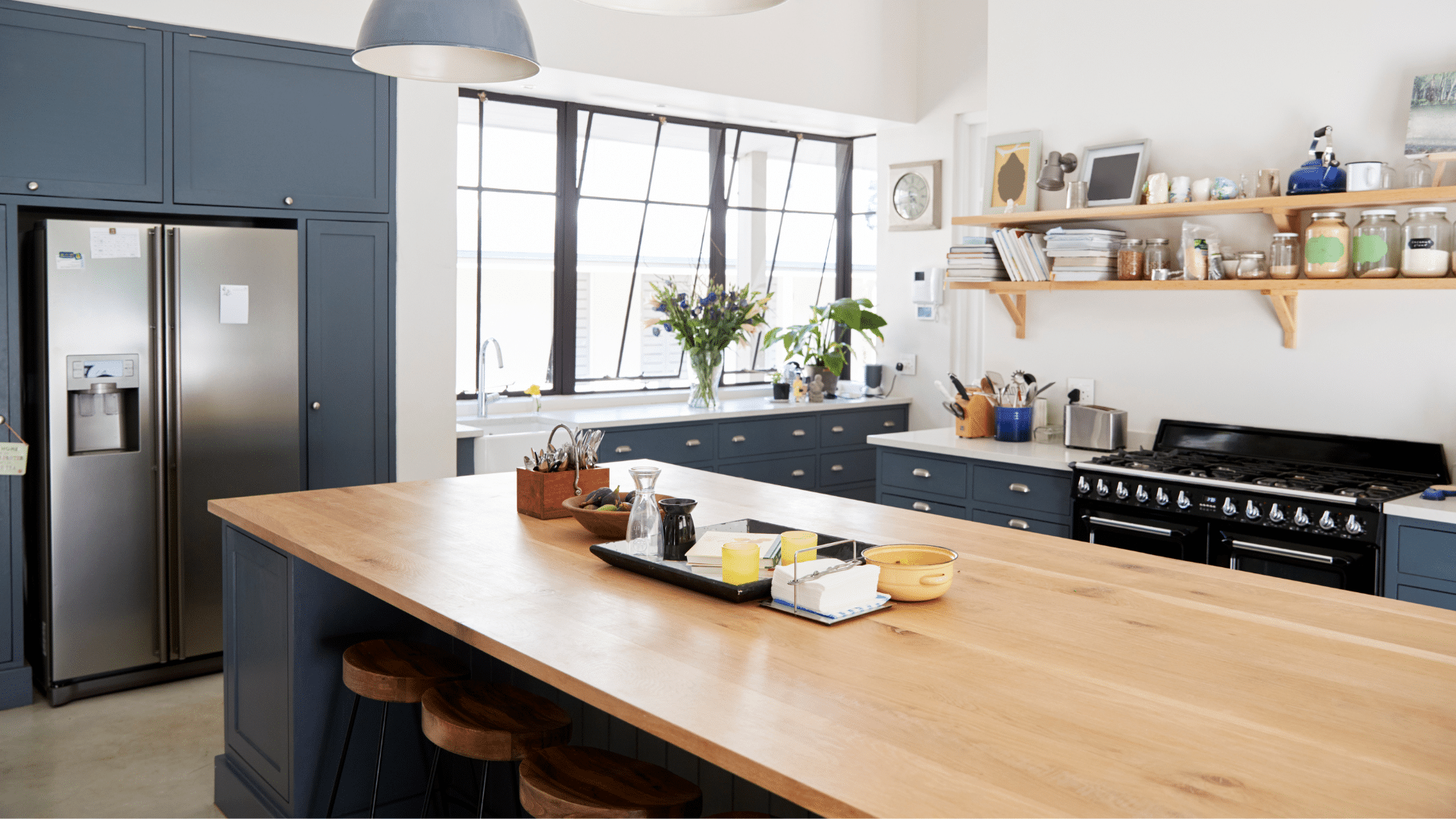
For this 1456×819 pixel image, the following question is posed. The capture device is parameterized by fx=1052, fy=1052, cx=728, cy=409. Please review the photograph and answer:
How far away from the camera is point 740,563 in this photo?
197 centimetres

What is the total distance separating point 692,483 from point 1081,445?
188cm

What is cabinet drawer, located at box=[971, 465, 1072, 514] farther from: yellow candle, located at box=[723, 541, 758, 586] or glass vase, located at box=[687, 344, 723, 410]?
yellow candle, located at box=[723, 541, 758, 586]

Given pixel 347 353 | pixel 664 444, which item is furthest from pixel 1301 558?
pixel 347 353

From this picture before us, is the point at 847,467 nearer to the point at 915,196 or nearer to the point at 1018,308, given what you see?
the point at 915,196

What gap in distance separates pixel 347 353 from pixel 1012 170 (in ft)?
9.48

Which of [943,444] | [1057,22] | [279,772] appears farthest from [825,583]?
[1057,22]

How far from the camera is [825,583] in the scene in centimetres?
185

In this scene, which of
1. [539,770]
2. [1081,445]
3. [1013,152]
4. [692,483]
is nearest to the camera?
[539,770]

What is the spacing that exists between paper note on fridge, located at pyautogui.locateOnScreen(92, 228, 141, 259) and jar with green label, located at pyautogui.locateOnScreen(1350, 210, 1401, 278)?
414cm

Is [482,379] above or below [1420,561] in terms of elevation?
above

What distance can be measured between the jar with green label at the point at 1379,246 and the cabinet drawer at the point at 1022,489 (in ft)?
3.88

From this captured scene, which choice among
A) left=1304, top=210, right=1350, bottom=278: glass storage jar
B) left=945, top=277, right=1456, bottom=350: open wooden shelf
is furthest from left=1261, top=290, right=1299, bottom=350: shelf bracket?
left=1304, top=210, right=1350, bottom=278: glass storage jar

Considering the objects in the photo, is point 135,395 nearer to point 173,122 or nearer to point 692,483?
point 173,122

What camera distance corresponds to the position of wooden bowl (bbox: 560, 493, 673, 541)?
2436mm
